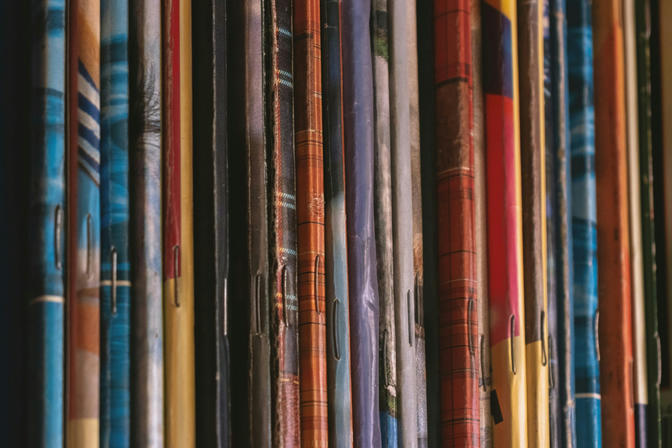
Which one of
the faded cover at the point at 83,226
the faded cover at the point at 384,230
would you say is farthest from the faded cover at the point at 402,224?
the faded cover at the point at 83,226

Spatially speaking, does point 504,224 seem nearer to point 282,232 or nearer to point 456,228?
point 456,228

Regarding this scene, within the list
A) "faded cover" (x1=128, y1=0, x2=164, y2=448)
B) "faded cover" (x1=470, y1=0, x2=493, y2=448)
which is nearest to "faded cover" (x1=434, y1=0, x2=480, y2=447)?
"faded cover" (x1=470, y1=0, x2=493, y2=448)

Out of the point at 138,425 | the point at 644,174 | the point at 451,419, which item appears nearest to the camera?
the point at 138,425

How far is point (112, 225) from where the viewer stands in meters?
0.46

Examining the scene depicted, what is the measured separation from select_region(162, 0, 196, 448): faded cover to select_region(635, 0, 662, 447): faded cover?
454mm

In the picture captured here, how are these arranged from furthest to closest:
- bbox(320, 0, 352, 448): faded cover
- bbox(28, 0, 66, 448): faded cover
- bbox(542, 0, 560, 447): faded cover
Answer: bbox(542, 0, 560, 447): faded cover < bbox(320, 0, 352, 448): faded cover < bbox(28, 0, 66, 448): faded cover

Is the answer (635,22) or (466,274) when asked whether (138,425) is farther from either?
Answer: (635,22)

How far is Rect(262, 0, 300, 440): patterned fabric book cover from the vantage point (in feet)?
1.63

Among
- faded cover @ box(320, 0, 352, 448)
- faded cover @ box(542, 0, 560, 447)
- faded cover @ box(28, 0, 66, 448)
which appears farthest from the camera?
faded cover @ box(542, 0, 560, 447)

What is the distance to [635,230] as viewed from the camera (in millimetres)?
727

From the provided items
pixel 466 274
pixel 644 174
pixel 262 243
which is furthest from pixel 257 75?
pixel 644 174

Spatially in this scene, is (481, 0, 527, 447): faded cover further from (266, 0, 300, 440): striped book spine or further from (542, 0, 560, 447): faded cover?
(266, 0, 300, 440): striped book spine

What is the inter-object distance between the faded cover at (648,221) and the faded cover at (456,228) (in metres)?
0.21

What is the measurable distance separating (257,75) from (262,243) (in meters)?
0.12
